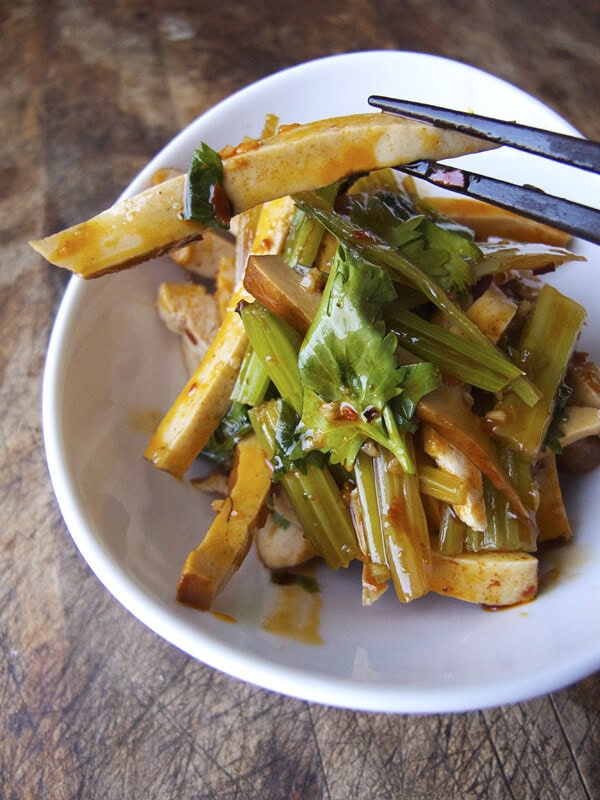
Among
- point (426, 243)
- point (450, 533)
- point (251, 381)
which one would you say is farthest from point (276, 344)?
point (450, 533)

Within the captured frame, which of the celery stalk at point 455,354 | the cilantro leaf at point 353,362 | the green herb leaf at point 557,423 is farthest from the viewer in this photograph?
the green herb leaf at point 557,423

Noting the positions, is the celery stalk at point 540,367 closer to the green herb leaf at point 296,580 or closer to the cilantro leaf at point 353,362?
the cilantro leaf at point 353,362

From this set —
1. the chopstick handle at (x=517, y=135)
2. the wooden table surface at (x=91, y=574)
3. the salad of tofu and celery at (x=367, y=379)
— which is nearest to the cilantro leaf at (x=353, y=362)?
the salad of tofu and celery at (x=367, y=379)

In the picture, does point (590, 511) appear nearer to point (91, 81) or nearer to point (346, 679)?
point (346, 679)

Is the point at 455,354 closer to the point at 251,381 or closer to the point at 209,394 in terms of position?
the point at 251,381

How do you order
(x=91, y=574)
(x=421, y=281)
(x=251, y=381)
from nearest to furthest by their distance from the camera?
(x=421, y=281), (x=251, y=381), (x=91, y=574)

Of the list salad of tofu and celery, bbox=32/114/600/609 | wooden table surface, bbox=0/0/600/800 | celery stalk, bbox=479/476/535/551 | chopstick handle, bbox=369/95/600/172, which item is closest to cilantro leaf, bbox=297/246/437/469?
salad of tofu and celery, bbox=32/114/600/609

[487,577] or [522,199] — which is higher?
[522,199]
